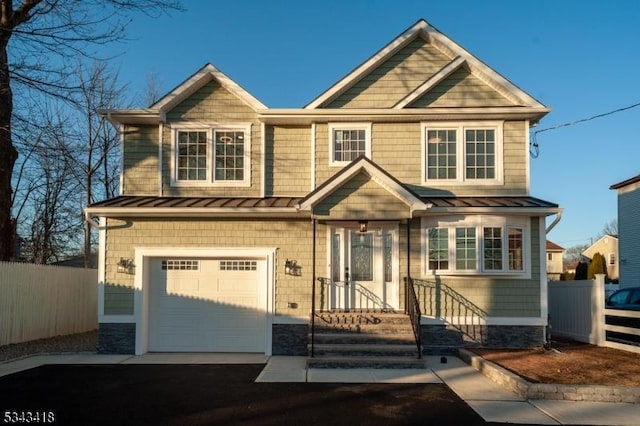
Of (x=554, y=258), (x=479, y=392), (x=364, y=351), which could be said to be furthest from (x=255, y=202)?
(x=554, y=258)

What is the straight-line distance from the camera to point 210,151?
1284 centimetres

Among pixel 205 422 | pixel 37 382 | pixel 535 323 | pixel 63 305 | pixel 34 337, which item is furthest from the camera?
pixel 63 305

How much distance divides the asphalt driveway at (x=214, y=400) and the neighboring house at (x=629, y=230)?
20.6 m

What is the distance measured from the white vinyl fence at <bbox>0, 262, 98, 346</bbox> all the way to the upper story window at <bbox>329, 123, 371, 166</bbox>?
27.5 feet

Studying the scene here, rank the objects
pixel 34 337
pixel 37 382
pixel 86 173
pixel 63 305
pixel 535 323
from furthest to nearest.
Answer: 1. pixel 86 173
2. pixel 63 305
3. pixel 34 337
4. pixel 535 323
5. pixel 37 382

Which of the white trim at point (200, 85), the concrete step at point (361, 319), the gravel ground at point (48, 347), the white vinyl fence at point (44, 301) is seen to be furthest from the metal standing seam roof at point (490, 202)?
the white vinyl fence at point (44, 301)

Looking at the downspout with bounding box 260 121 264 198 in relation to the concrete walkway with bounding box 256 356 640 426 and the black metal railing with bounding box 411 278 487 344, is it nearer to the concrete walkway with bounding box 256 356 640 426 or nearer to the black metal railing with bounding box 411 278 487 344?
the concrete walkway with bounding box 256 356 640 426

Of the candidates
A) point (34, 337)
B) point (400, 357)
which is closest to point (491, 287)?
point (400, 357)

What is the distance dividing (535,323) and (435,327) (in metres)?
2.26

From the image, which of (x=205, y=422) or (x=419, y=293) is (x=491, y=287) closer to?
(x=419, y=293)

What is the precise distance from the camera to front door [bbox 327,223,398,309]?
12023 millimetres

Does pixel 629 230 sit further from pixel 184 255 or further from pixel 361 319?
pixel 184 255

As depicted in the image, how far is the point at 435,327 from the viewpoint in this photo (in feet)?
38.5

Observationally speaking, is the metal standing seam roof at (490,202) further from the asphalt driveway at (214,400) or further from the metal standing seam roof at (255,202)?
the asphalt driveway at (214,400)
